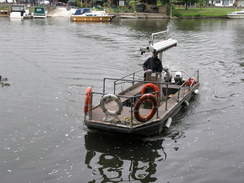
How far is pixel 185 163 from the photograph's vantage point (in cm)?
1213

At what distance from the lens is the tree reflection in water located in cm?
1136

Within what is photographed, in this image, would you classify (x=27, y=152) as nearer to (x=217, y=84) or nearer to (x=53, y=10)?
(x=217, y=84)

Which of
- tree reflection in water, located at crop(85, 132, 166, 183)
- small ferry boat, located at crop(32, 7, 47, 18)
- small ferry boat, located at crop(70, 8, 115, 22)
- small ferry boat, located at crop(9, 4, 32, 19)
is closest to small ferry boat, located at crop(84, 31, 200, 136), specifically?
tree reflection in water, located at crop(85, 132, 166, 183)

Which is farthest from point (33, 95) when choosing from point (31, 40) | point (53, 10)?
point (53, 10)

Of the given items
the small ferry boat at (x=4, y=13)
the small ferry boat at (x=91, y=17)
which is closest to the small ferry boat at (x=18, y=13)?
the small ferry boat at (x=4, y=13)

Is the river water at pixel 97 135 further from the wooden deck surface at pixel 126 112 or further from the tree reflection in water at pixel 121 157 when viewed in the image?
the wooden deck surface at pixel 126 112

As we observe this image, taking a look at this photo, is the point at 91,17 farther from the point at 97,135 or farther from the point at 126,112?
the point at 97,135

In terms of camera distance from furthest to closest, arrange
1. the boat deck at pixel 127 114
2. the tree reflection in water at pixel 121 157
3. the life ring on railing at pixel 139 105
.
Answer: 1. the boat deck at pixel 127 114
2. the life ring on railing at pixel 139 105
3. the tree reflection in water at pixel 121 157

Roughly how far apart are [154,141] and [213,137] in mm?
2676

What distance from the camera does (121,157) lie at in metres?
12.4

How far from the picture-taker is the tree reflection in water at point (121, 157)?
37.3 feet

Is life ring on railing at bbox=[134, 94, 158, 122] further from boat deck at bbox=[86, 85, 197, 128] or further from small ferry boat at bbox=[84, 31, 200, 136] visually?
boat deck at bbox=[86, 85, 197, 128]

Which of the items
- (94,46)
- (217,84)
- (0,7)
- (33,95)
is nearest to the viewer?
(33,95)

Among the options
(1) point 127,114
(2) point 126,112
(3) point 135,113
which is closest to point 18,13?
(2) point 126,112
